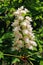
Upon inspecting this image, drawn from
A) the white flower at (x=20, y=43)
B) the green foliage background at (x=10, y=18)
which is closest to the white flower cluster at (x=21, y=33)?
the white flower at (x=20, y=43)

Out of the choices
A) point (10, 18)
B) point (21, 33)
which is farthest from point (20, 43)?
point (10, 18)

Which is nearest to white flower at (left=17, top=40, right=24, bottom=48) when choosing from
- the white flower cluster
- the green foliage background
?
the white flower cluster

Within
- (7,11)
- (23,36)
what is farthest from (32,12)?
(23,36)

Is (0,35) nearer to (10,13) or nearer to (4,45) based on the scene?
(4,45)

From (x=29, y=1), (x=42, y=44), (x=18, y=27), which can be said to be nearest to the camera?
(x=18, y=27)

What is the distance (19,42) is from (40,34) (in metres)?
1.75

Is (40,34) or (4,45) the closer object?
(4,45)

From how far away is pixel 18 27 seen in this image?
3105 millimetres

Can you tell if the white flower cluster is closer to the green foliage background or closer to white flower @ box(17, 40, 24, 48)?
white flower @ box(17, 40, 24, 48)

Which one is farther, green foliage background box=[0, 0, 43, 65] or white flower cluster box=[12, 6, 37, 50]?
green foliage background box=[0, 0, 43, 65]

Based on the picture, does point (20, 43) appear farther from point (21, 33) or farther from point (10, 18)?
point (10, 18)

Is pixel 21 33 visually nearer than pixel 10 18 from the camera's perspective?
Yes

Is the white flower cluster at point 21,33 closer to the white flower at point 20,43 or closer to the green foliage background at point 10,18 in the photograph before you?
the white flower at point 20,43

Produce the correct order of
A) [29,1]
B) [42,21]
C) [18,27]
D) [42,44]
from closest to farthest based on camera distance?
[18,27]
[42,44]
[29,1]
[42,21]
